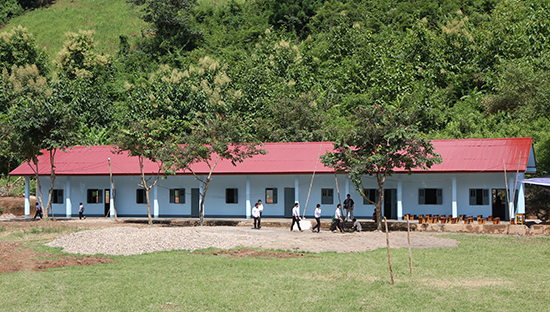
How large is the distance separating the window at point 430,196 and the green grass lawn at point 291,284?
13.3 meters

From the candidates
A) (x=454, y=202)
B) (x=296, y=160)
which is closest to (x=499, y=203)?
(x=454, y=202)

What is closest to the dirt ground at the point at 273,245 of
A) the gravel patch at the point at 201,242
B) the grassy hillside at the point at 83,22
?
the gravel patch at the point at 201,242

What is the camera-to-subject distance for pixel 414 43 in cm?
5488

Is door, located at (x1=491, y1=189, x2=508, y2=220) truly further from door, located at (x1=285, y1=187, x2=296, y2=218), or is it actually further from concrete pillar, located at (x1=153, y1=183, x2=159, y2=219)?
concrete pillar, located at (x1=153, y1=183, x2=159, y2=219)

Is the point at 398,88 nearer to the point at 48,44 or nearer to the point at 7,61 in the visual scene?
the point at 7,61

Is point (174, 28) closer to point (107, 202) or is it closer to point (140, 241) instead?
point (107, 202)

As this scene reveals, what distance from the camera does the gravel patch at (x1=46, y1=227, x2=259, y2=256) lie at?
18.2 metres

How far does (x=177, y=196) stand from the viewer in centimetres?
3428

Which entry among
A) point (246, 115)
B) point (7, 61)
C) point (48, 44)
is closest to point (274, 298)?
point (246, 115)

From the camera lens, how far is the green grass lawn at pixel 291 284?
10.6 meters

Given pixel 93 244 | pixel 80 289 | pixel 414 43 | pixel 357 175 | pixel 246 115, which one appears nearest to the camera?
pixel 80 289

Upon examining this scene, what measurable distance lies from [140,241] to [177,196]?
1511cm

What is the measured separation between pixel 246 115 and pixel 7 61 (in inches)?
1218

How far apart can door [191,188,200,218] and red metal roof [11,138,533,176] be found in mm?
2045
